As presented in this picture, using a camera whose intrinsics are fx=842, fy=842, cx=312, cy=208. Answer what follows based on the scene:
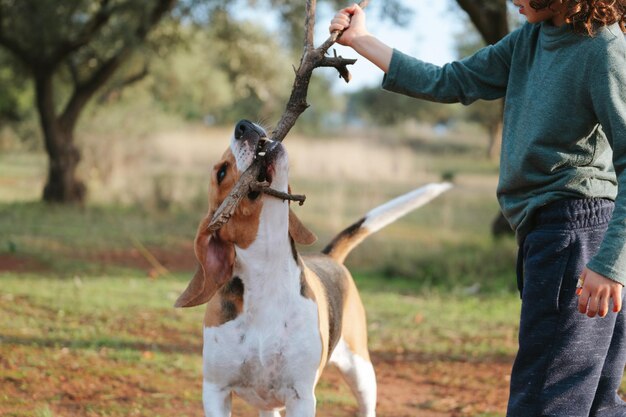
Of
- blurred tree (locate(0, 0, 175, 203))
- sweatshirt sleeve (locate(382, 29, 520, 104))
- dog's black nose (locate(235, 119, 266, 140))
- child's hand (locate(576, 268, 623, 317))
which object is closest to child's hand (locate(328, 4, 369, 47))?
sweatshirt sleeve (locate(382, 29, 520, 104))

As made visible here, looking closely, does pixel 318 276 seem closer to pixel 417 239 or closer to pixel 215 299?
pixel 215 299

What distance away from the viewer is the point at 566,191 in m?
3.24

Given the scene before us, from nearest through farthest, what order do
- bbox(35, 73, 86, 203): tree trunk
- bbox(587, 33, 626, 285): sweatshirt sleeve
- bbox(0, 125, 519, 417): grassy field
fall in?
bbox(587, 33, 626, 285): sweatshirt sleeve, bbox(0, 125, 519, 417): grassy field, bbox(35, 73, 86, 203): tree trunk

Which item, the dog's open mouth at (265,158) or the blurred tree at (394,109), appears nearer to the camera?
the dog's open mouth at (265,158)

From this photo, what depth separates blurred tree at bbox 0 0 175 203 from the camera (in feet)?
51.1

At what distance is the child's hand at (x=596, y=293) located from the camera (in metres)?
2.95

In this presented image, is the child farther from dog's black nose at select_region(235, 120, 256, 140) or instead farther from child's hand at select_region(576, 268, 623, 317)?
dog's black nose at select_region(235, 120, 256, 140)

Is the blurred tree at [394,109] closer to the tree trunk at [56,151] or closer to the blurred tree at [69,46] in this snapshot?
the blurred tree at [69,46]

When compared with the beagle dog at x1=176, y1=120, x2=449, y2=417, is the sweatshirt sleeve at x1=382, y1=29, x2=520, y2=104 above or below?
above

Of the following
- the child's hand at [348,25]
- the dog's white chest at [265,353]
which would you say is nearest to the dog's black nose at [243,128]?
the child's hand at [348,25]

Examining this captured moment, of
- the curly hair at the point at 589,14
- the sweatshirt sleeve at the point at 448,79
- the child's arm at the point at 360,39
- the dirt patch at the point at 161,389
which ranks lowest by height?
the dirt patch at the point at 161,389

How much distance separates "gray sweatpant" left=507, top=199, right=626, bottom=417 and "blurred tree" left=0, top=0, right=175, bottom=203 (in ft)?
43.2

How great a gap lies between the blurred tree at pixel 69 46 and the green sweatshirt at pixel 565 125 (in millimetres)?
12844

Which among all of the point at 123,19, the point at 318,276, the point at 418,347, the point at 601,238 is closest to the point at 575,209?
the point at 601,238
